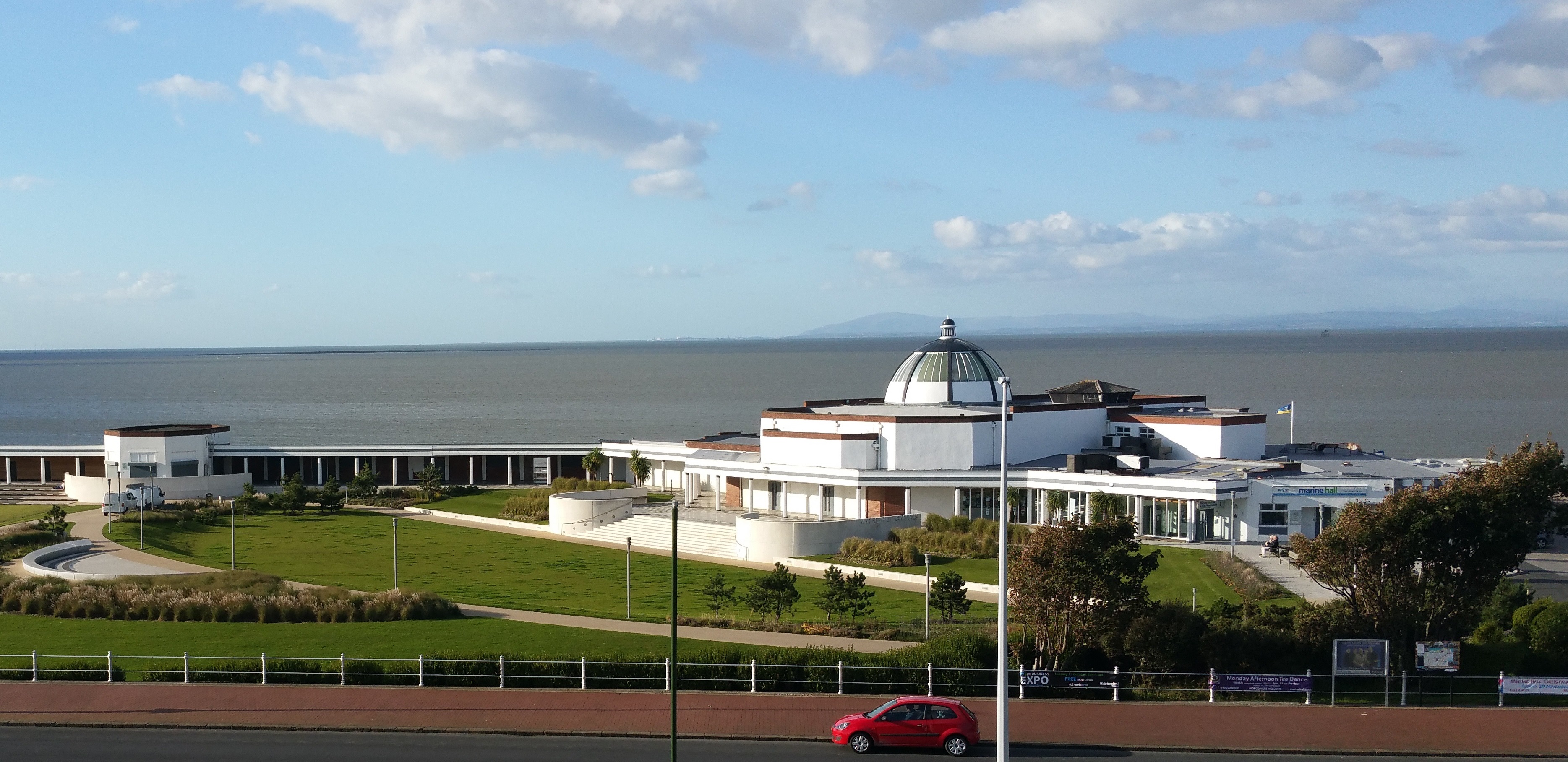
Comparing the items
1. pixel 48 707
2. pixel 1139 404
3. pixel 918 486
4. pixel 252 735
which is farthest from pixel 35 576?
pixel 1139 404

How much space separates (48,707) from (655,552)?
31.3 meters

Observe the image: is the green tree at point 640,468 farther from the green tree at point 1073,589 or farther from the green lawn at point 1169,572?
the green tree at point 1073,589

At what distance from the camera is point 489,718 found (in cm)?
2873

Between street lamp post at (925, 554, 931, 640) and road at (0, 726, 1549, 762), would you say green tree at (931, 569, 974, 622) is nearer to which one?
street lamp post at (925, 554, 931, 640)

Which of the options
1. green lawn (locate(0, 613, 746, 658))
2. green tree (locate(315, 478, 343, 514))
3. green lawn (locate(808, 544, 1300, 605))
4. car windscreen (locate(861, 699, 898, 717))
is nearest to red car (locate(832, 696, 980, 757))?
car windscreen (locate(861, 699, 898, 717))

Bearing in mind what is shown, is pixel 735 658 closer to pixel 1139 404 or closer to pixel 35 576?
pixel 35 576

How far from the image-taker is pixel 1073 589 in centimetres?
3195

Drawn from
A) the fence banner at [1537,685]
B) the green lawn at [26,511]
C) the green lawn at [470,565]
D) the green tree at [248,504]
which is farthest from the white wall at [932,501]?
the green lawn at [26,511]

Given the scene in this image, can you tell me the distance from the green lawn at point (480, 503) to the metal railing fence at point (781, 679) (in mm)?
37033

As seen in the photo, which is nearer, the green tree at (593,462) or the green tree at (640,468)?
the green tree at (640,468)

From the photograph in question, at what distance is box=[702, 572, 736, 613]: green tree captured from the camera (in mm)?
41594

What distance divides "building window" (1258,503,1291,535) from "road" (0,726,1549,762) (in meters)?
32.1

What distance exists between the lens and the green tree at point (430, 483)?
75.9 m

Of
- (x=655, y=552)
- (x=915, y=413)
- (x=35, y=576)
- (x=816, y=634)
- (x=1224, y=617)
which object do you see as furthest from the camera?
(x=915, y=413)
